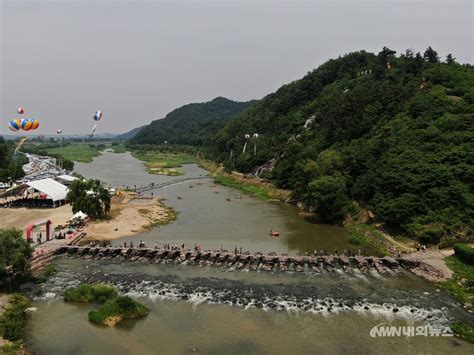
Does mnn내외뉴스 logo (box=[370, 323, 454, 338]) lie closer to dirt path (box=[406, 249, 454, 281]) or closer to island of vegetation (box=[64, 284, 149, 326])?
dirt path (box=[406, 249, 454, 281])

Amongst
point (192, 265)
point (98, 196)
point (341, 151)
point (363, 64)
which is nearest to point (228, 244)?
point (192, 265)

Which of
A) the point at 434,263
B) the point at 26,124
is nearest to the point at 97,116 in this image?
the point at 26,124

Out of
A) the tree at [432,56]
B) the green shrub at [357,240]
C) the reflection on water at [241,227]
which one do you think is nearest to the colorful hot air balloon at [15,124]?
the reflection on water at [241,227]

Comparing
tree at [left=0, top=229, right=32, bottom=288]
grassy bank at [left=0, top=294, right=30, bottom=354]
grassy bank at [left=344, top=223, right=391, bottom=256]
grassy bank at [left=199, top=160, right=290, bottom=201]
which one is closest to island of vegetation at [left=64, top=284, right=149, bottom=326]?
grassy bank at [left=0, top=294, right=30, bottom=354]

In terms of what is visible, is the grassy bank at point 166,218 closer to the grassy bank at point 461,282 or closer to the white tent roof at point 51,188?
the white tent roof at point 51,188

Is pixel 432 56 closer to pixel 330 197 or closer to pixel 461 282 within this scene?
pixel 330 197

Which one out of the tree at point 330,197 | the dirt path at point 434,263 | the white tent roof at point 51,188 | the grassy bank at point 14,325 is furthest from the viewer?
the white tent roof at point 51,188
